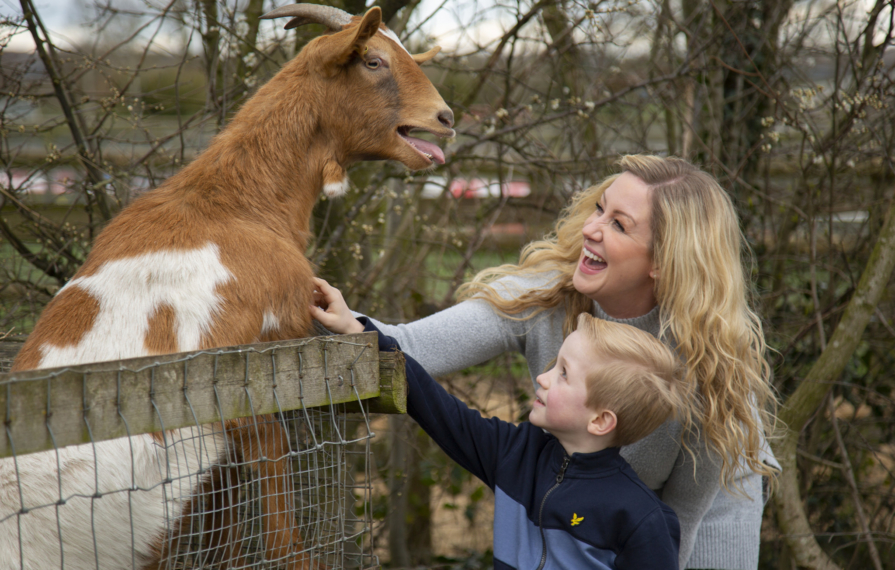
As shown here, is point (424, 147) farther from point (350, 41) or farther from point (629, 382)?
point (629, 382)

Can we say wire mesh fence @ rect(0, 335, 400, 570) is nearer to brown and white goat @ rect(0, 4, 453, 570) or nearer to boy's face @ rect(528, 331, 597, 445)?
brown and white goat @ rect(0, 4, 453, 570)

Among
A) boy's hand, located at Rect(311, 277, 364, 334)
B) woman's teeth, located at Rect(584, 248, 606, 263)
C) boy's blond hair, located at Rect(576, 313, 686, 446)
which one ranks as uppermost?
woman's teeth, located at Rect(584, 248, 606, 263)

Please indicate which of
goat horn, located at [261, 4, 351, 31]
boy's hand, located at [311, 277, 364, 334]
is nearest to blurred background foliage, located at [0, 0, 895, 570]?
goat horn, located at [261, 4, 351, 31]

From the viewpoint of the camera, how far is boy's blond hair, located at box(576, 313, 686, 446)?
2242 mm

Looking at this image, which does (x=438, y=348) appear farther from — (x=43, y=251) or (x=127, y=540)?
(x=43, y=251)

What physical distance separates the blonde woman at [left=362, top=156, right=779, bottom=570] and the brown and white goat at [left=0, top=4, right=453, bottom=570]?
24.3 inches

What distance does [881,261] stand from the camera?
3.88 m

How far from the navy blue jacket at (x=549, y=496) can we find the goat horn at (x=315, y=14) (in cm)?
131

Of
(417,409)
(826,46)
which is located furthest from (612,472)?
(826,46)

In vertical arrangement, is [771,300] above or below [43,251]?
below

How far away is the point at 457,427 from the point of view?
7.84 feet

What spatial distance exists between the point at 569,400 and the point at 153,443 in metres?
1.23

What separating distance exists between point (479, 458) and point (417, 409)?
0.30 meters

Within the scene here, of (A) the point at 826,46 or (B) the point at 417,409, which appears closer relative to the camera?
(B) the point at 417,409
